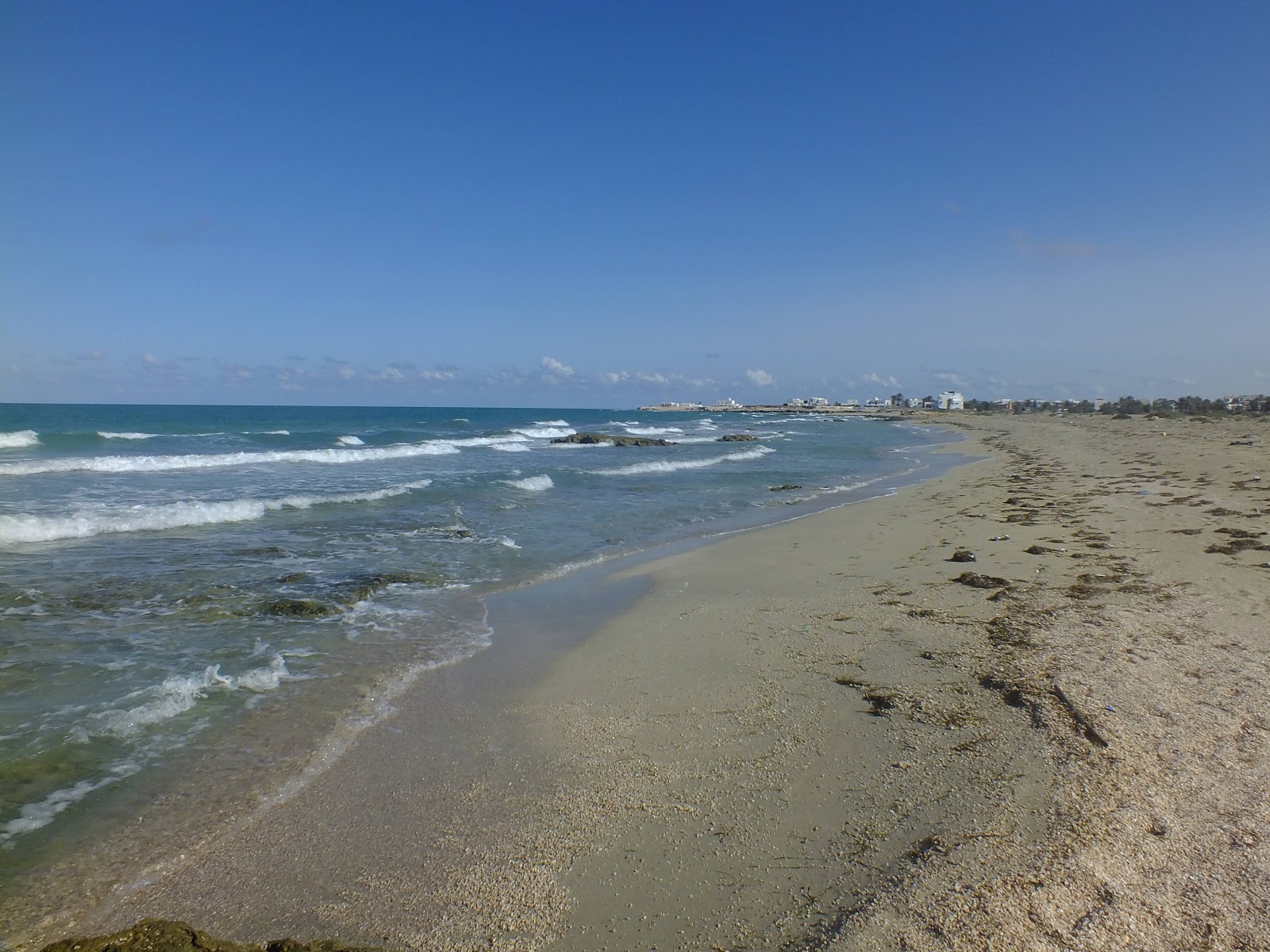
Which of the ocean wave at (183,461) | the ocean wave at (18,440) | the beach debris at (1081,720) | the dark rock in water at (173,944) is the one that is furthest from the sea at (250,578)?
the ocean wave at (18,440)

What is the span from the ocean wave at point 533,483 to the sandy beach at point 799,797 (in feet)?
41.5

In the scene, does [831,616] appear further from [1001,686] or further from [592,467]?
[592,467]

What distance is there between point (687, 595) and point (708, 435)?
4944 centimetres

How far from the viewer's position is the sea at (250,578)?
16.0ft

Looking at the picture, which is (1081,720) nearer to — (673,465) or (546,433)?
(673,465)

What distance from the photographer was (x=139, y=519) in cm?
1333

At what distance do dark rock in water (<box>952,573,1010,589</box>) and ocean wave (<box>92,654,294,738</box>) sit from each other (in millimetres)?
7464

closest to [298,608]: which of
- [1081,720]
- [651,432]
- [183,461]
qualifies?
[1081,720]

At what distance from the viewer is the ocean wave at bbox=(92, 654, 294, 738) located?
499 centimetres

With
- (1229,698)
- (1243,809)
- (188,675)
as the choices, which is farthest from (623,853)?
(188,675)

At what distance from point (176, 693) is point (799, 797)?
4.96 meters

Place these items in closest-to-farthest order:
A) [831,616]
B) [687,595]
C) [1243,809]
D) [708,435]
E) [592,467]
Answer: [1243,809]
[831,616]
[687,595]
[592,467]
[708,435]

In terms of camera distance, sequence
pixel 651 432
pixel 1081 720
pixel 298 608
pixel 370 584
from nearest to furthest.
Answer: pixel 1081 720
pixel 298 608
pixel 370 584
pixel 651 432

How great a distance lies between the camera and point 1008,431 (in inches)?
1970
